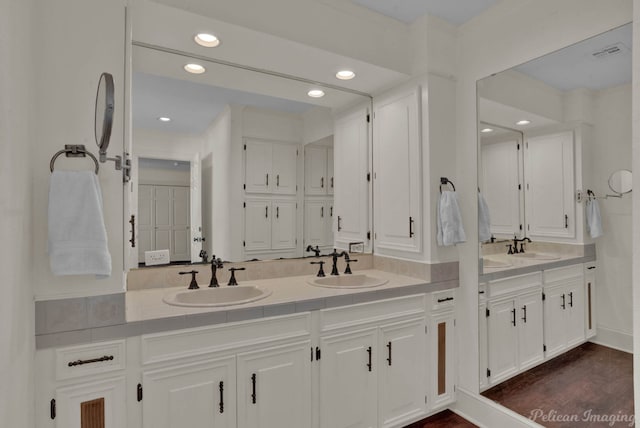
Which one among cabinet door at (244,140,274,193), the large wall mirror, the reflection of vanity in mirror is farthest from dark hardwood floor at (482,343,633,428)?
cabinet door at (244,140,274,193)

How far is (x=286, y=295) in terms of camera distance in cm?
186

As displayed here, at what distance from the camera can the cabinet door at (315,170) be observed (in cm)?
259

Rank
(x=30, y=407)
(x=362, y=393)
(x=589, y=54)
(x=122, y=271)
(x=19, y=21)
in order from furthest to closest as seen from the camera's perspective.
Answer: (x=362, y=393), (x=589, y=54), (x=122, y=271), (x=30, y=407), (x=19, y=21)

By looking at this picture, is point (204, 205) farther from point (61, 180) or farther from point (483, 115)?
point (483, 115)

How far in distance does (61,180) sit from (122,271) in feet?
1.42

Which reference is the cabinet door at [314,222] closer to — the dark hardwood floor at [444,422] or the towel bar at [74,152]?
the dark hardwood floor at [444,422]

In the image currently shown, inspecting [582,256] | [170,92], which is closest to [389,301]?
[582,256]

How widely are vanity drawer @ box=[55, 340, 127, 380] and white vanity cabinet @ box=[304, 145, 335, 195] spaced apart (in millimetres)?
1605

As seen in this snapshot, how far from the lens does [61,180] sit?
1252 millimetres

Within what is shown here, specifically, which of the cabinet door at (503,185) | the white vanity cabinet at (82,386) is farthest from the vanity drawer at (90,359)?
the cabinet door at (503,185)

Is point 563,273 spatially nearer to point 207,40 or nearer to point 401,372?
point 401,372

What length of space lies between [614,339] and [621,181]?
798 mm

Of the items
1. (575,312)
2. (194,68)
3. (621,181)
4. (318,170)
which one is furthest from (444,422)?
(194,68)

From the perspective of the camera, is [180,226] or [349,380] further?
[180,226]
